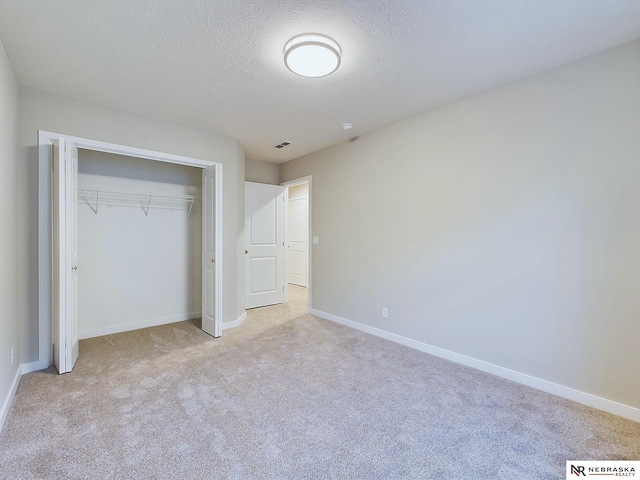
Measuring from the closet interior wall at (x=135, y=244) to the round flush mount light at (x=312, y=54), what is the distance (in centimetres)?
276

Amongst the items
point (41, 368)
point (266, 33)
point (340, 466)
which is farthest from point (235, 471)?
point (266, 33)

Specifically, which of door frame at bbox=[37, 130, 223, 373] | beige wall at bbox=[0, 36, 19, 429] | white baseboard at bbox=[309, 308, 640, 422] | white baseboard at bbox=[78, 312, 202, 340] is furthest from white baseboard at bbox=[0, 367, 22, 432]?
white baseboard at bbox=[309, 308, 640, 422]

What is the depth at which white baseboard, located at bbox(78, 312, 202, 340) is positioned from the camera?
142 inches

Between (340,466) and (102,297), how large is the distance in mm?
3462

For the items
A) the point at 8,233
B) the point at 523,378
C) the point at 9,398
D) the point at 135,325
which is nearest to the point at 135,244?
the point at 135,325

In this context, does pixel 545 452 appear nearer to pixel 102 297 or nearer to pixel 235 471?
pixel 235 471

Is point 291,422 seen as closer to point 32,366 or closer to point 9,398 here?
point 9,398

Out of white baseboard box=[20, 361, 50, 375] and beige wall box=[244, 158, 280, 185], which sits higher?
beige wall box=[244, 158, 280, 185]

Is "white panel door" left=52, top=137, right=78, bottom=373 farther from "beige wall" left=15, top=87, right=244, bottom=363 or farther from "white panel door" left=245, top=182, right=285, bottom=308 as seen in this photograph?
"white panel door" left=245, top=182, right=285, bottom=308

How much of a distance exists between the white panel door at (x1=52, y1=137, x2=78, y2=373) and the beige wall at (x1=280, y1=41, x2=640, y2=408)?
3.02m

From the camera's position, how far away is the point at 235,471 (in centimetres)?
158

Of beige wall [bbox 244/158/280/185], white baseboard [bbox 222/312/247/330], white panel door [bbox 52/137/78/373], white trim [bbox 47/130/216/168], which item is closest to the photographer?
white panel door [bbox 52/137/78/373]

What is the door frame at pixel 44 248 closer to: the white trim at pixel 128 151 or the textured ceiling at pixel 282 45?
the white trim at pixel 128 151

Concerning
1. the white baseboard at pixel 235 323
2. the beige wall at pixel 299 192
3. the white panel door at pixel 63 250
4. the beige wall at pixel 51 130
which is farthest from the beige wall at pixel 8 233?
the beige wall at pixel 299 192
